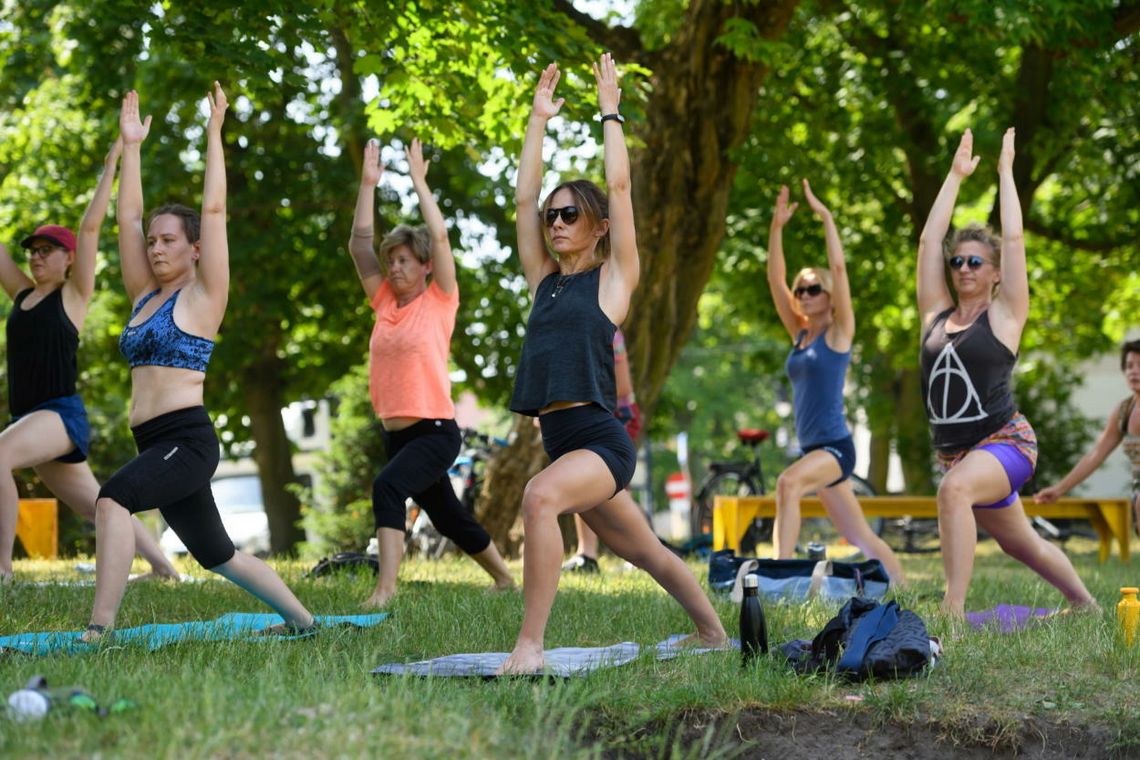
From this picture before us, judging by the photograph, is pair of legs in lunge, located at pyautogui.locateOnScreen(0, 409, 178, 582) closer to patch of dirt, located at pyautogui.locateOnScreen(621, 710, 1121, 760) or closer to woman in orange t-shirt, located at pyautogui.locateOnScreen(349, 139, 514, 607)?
woman in orange t-shirt, located at pyautogui.locateOnScreen(349, 139, 514, 607)

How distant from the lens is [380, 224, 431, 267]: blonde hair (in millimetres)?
8102

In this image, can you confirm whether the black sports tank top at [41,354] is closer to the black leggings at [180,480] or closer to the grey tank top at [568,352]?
the black leggings at [180,480]

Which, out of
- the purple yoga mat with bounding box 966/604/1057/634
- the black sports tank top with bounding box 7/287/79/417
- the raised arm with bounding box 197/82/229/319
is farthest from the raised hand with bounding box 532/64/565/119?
the black sports tank top with bounding box 7/287/79/417

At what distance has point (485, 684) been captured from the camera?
501 cm

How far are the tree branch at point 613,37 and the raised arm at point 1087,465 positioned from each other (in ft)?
18.0

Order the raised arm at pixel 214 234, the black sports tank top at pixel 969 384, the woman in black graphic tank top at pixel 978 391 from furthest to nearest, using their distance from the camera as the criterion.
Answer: the black sports tank top at pixel 969 384 → the woman in black graphic tank top at pixel 978 391 → the raised arm at pixel 214 234

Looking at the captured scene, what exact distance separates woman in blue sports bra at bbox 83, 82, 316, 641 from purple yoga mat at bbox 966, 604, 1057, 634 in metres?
3.28

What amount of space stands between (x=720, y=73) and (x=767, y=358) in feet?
38.3

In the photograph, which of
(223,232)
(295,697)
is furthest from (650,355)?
(295,697)

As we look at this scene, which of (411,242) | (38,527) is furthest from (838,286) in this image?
(38,527)

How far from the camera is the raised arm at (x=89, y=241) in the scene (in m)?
7.52

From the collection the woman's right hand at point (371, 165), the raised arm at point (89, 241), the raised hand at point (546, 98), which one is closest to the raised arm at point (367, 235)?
the woman's right hand at point (371, 165)

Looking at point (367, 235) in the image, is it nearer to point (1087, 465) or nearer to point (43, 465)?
point (43, 465)

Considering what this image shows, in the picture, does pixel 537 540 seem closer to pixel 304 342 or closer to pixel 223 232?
pixel 223 232
